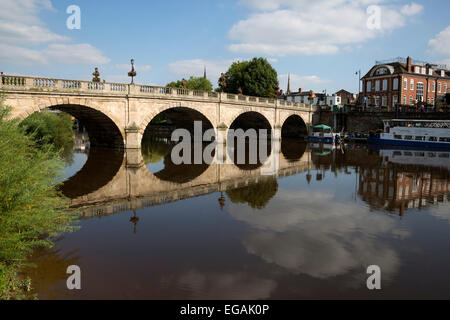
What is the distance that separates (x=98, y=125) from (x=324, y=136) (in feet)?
103

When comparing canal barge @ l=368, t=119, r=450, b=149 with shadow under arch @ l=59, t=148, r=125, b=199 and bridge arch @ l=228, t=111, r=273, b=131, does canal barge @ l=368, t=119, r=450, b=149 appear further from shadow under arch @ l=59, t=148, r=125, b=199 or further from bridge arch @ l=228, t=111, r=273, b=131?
shadow under arch @ l=59, t=148, r=125, b=199

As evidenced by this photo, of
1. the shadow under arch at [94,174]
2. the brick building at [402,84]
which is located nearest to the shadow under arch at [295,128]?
the brick building at [402,84]

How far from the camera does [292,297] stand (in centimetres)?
625

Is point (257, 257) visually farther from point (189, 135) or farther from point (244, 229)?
point (189, 135)

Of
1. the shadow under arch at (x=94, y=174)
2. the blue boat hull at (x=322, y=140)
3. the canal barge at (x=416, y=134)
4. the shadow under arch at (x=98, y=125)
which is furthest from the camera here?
the blue boat hull at (x=322, y=140)

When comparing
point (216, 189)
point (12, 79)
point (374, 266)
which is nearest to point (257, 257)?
point (374, 266)

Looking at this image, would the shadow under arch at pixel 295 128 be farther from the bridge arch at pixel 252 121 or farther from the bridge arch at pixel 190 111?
the bridge arch at pixel 190 111

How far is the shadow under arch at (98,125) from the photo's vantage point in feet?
90.2

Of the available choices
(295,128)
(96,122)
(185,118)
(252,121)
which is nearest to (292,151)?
(185,118)

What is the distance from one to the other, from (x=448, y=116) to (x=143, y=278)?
4679 cm

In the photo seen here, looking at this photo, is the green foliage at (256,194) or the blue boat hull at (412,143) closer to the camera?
the green foliage at (256,194)

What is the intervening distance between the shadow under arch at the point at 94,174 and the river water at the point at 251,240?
0.59ft

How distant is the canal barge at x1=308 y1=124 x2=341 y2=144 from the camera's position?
45.2 m

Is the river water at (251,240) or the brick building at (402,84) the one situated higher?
the brick building at (402,84)
